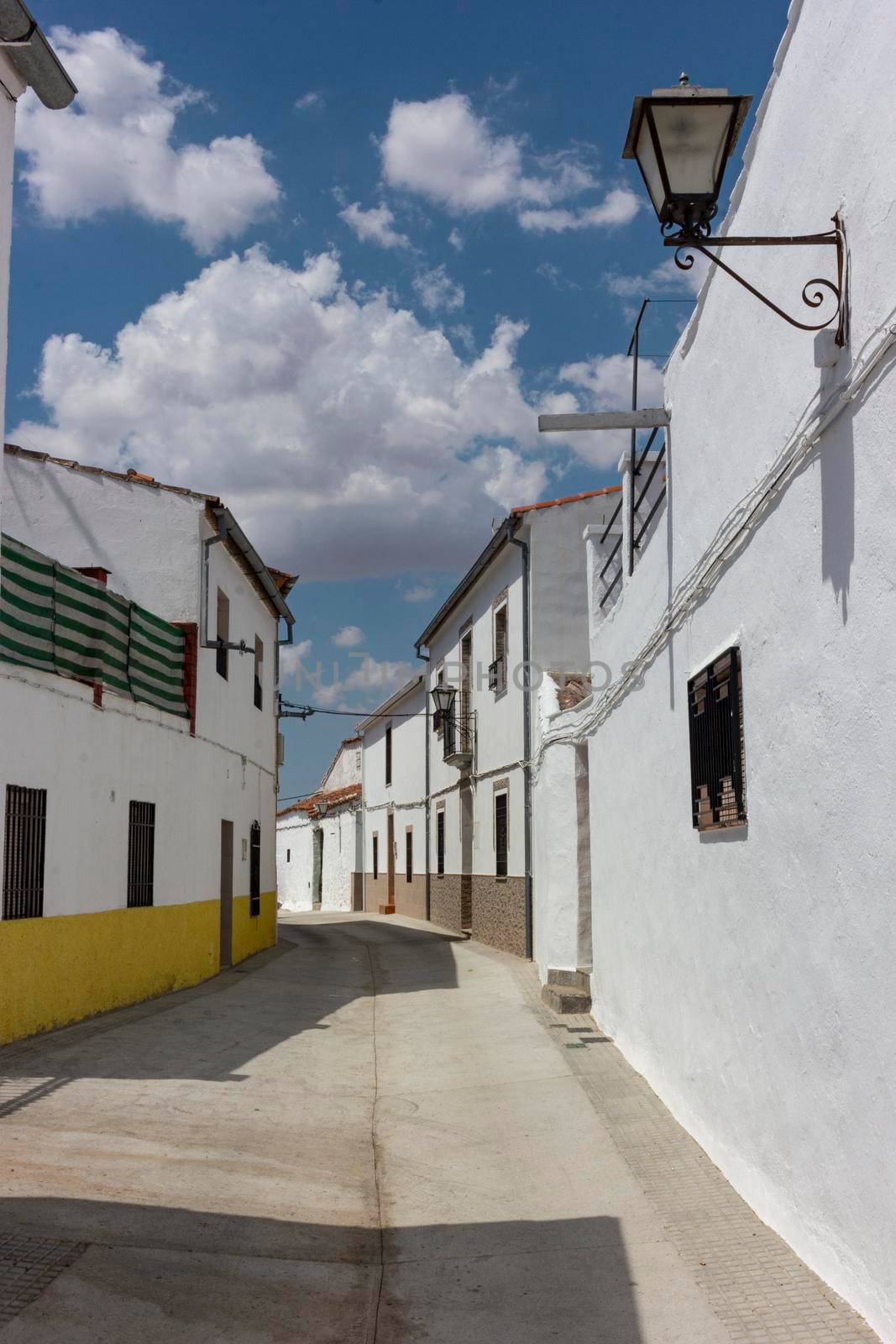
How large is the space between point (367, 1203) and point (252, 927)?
12.9m

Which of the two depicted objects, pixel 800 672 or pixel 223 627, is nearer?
pixel 800 672

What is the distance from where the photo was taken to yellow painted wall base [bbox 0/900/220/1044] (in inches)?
351

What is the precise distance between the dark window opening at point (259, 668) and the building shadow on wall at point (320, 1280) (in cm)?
1408

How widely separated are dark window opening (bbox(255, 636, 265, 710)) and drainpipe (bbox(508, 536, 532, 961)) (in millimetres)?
4656

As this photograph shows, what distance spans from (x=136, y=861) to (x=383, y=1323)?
8175 mm

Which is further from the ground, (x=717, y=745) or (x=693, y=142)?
(x=693, y=142)

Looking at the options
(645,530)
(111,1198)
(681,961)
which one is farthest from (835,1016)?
(645,530)

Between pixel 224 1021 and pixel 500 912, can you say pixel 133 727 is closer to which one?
pixel 224 1021

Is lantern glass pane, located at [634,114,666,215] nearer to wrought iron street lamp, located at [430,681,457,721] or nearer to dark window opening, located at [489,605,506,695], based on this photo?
dark window opening, located at [489,605,506,695]

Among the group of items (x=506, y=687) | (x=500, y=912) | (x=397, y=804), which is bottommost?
(x=500, y=912)

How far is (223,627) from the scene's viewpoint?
16000mm

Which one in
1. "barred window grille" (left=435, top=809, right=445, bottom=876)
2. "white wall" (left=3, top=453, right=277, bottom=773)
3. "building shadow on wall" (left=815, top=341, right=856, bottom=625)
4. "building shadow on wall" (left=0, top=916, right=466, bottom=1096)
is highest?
"white wall" (left=3, top=453, right=277, bottom=773)

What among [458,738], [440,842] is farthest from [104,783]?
[440,842]

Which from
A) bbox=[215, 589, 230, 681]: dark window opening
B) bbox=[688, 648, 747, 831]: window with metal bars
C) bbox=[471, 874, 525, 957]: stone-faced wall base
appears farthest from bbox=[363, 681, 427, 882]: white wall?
bbox=[688, 648, 747, 831]: window with metal bars
